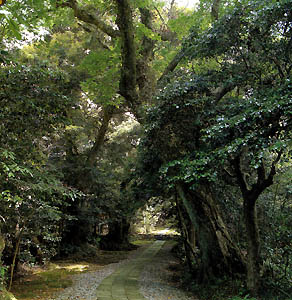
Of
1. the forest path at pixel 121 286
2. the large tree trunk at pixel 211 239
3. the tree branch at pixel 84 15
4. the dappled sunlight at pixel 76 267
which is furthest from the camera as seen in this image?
the dappled sunlight at pixel 76 267

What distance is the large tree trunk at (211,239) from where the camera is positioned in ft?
21.2

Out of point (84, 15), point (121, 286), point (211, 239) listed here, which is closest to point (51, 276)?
point (121, 286)

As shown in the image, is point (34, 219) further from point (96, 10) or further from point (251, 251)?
point (96, 10)

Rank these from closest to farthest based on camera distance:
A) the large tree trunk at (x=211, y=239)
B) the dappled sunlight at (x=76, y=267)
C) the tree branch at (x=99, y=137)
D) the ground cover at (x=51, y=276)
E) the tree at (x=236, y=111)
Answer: the tree at (x=236, y=111) → the large tree trunk at (x=211, y=239) → the ground cover at (x=51, y=276) → the dappled sunlight at (x=76, y=267) → the tree branch at (x=99, y=137)

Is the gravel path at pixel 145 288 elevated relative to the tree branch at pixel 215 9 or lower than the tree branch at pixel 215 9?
lower

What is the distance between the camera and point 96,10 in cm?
916

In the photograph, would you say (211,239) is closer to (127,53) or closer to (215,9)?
(127,53)

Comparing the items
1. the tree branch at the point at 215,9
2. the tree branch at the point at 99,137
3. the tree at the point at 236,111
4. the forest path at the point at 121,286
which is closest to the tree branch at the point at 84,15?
the tree at the point at 236,111

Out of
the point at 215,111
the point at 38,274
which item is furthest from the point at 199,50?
the point at 38,274

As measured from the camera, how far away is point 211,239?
6.67 m

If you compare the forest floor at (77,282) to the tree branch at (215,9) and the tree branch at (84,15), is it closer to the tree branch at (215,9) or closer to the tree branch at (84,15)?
the tree branch at (84,15)

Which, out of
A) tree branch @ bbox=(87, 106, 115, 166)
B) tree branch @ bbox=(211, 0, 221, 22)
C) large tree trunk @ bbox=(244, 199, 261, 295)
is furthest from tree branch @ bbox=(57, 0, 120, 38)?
large tree trunk @ bbox=(244, 199, 261, 295)

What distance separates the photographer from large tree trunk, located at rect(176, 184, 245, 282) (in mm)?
6465

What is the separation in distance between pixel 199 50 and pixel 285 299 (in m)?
5.37
